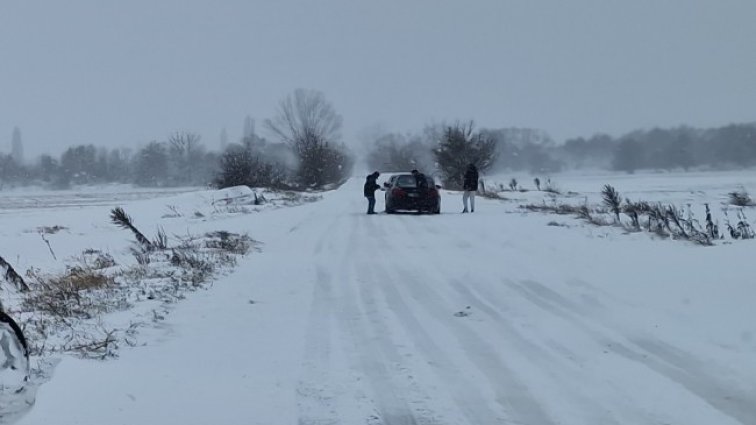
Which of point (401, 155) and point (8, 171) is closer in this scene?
point (401, 155)

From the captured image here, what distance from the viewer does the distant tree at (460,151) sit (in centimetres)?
5688

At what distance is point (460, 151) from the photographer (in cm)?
5703

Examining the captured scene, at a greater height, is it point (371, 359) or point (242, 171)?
point (242, 171)

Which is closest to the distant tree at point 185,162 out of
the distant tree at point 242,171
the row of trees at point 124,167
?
the row of trees at point 124,167

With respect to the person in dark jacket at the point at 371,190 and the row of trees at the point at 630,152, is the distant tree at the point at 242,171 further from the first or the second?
the row of trees at the point at 630,152

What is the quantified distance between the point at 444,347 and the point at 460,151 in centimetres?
5091

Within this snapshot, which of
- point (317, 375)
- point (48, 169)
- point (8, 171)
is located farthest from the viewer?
point (48, 169)

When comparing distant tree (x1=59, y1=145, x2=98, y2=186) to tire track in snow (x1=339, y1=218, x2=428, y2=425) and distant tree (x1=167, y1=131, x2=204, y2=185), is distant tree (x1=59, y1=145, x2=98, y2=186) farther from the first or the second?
tire track in snow (x1=339, y1=218, x2=428, y2=425)

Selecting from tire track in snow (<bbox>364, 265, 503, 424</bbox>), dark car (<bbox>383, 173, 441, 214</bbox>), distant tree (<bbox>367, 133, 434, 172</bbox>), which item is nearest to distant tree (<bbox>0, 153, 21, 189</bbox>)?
distant tree (<bbox>367, 133, 434, 172</bbox>)

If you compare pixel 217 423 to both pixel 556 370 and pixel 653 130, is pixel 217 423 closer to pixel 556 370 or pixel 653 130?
pixel 556 370

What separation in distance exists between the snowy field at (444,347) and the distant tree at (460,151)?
4379 centimetres

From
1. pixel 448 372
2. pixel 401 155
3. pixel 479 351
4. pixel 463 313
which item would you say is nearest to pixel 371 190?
pixel 463 313

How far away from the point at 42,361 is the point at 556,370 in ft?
12.9

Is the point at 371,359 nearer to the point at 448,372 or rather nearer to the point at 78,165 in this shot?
the point at 448,372
